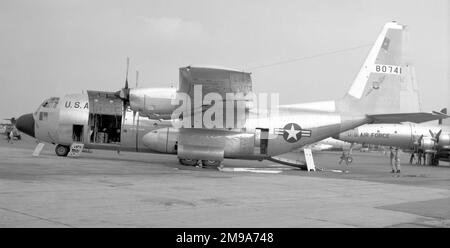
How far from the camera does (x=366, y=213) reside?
9.19 meters

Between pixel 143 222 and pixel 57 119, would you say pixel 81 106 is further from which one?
pixel 143 222

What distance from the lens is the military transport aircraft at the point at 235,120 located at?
21.0 metres

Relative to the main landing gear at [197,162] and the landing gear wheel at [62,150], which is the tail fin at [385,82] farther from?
the landing gear wheel at [62,150]

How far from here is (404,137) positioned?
1681 inches

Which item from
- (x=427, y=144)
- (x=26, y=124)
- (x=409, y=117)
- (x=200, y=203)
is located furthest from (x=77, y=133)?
(x=427, y=144)

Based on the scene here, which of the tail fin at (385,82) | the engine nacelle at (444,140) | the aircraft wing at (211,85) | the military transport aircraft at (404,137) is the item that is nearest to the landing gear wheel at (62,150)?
the aircraft wing at (211,85)

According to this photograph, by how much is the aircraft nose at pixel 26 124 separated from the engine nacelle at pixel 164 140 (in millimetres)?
6210

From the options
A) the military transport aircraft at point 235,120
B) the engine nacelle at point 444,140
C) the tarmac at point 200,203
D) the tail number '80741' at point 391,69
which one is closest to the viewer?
the tarmac at point 200,203

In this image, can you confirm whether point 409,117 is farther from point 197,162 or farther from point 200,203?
point 200,203

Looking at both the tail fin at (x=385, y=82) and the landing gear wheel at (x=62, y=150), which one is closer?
the tail fin at (x=385, y=82)

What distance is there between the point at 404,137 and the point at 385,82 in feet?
72.5

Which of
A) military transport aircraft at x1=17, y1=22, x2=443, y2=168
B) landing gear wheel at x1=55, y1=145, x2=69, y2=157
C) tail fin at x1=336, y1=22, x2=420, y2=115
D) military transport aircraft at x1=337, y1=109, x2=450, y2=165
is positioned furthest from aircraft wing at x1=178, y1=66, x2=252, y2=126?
military transport aircraft at x1=337, y1=109, x2=450, y2=165
